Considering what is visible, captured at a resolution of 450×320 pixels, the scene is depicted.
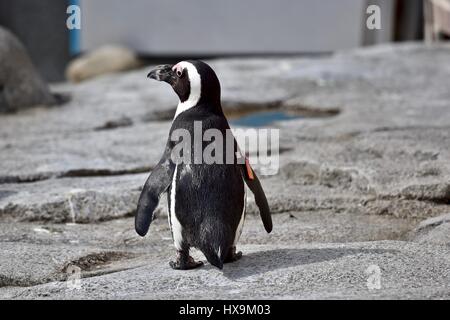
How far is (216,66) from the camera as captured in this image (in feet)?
30.5

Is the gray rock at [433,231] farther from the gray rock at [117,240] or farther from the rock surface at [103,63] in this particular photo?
the rock surface at [103,63]

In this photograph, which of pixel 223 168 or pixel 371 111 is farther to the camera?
pixel 371 111

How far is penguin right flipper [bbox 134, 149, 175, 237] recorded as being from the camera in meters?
3.38

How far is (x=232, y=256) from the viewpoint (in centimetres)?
346

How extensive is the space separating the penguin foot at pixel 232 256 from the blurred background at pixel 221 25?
7563 millimetres

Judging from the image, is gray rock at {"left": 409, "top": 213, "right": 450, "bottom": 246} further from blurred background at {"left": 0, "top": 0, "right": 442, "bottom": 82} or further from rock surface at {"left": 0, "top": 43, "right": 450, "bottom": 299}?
blurred background at {"left": 0, "top": 0, "right": 442, "bottom": 82}

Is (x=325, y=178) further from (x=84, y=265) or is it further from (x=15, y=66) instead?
(x=15, y=66)

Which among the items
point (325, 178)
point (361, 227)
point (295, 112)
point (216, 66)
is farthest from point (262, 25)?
point (361, 227)

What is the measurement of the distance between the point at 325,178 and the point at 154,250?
133 cm

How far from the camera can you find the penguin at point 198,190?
3.34 meters

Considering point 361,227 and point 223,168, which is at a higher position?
point 223,168

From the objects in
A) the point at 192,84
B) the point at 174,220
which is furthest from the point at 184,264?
the point at 192,84

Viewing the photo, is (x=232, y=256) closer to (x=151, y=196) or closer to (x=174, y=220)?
(x=174, y=220)
